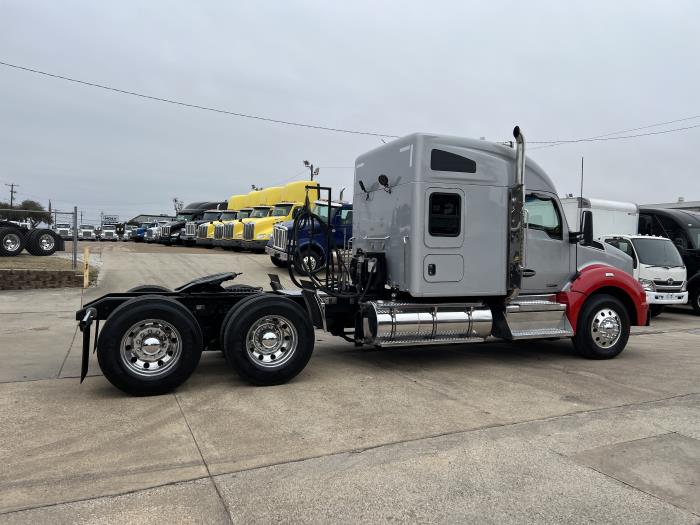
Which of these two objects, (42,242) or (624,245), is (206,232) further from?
(624,245)

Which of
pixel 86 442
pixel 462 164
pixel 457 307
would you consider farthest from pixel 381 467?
pixel 462 164

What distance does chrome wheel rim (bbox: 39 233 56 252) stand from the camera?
18.4 m

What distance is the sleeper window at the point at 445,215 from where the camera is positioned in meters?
7.11

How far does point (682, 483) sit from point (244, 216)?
2338cm

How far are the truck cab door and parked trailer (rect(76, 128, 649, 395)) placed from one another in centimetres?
2

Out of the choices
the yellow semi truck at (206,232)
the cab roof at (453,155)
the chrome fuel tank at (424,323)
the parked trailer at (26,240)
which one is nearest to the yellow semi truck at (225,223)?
the yellow semi truck at (206,232)

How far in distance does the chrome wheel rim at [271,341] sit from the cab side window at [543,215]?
12.1ft

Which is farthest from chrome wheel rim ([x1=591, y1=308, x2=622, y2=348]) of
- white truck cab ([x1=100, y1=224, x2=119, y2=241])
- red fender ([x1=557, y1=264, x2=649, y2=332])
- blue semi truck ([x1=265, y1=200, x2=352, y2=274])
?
white truck cab ([x1=100, y1=224, x2=119, y2=241])

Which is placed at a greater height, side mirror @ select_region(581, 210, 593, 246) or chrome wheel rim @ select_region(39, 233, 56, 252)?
side mirror @ select_region(581, 210, 593, 246)

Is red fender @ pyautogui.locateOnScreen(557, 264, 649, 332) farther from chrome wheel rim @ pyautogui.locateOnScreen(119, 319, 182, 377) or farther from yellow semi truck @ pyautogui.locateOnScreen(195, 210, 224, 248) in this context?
yellow semi truck @ pyautogui.locateOnScreen(195, 210, 224, 248)

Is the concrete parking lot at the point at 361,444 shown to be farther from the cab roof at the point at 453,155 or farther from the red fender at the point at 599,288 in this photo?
the cab roof at the point at 453,155

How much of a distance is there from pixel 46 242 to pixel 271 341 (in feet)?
50.6

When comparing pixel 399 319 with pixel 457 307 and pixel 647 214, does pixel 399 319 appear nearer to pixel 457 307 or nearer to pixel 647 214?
pixel 457 307

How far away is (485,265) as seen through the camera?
7383 mm
